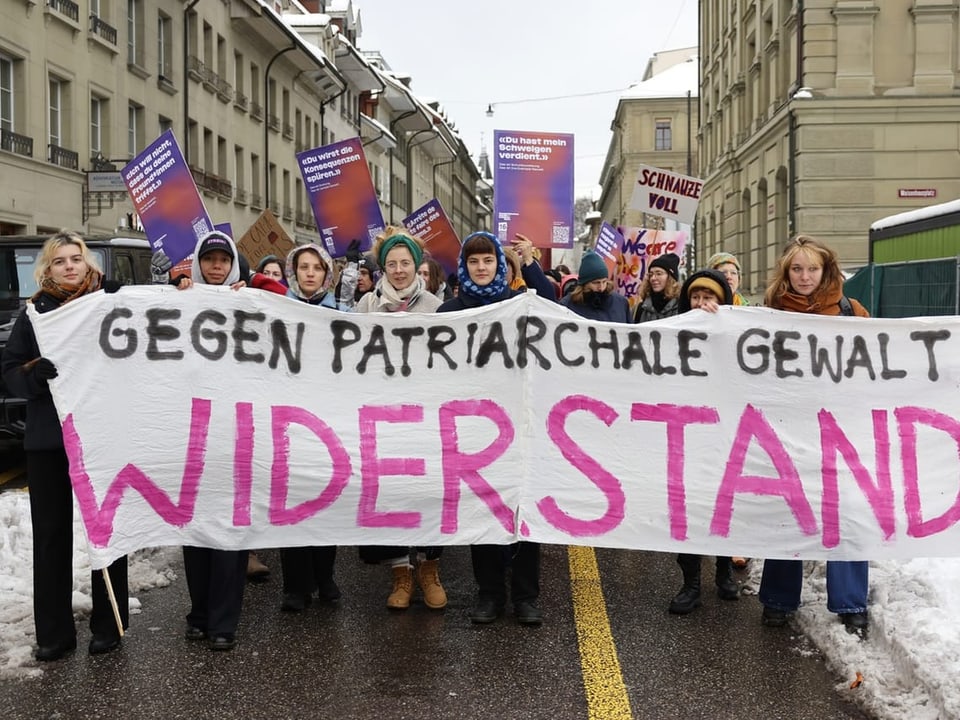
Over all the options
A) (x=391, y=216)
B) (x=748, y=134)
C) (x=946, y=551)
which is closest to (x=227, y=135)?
(x=748, y=134)

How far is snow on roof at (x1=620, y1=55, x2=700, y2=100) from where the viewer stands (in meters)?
78.4

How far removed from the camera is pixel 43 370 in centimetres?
476

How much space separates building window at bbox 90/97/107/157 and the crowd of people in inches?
755

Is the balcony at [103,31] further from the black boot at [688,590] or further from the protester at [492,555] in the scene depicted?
the black boot at [688,590]

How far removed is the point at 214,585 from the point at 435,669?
106cm

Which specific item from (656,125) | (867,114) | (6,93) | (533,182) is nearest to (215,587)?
(533,182)

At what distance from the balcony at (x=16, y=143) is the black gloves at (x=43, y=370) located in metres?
16.1

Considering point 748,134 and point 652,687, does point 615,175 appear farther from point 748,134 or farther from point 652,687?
point 652,687

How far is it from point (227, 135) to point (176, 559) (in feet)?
93.4

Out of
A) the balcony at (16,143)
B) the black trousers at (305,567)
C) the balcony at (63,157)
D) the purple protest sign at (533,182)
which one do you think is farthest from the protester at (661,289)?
the balcony at (63,157)

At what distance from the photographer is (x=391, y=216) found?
5759 centimetres

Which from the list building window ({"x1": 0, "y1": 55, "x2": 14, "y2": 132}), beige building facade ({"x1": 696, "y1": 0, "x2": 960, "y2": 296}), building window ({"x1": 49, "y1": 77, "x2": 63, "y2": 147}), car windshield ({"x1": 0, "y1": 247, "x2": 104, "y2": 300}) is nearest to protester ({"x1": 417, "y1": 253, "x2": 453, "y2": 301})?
car windshield ({"x1": 0, "y1": 247, "x2": 104, "y2": 300})

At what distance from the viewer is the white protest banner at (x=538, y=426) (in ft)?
16.7

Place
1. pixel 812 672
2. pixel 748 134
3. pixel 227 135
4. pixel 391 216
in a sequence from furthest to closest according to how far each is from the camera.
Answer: pixel 391 216 → pixel 748 134 → pixel 227 135 → pixel 812 672
